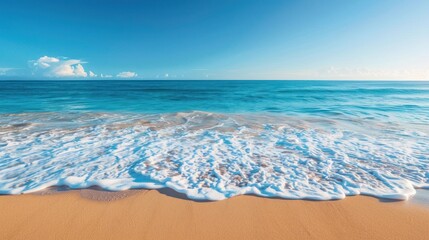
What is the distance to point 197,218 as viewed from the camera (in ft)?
9.71

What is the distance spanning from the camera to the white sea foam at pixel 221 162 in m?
3.77

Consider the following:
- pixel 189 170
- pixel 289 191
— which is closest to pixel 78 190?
pixel 189 170

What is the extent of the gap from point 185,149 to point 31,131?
629cm

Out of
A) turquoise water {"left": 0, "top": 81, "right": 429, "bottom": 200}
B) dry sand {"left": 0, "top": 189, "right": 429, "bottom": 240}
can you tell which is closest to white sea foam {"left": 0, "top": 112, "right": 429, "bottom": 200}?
turquoise water {"left": 0, "top": 81, "right": 429, "bottom": 200}

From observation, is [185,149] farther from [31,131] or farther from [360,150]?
[31,131]

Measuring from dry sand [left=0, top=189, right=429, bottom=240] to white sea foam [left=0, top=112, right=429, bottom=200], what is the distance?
26cm

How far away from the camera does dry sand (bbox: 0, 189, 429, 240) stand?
8.82 ft

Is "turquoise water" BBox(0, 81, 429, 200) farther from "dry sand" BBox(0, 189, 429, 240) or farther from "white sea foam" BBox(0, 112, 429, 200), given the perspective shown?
"dry sand" BBox(0, 189, 429, 240)

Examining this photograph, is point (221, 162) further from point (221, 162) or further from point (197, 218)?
point (197, 218)

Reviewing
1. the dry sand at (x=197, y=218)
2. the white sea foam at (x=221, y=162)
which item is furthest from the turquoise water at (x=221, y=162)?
the dry sand at (x=197, y=218)

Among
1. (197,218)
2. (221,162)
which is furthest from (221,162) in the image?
(197,218)

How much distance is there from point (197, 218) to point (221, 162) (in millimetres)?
2001

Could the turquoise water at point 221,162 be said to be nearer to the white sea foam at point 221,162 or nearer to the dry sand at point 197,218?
the white sea foam at point 221,162

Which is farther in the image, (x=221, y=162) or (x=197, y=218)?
(x=221, y=162)
